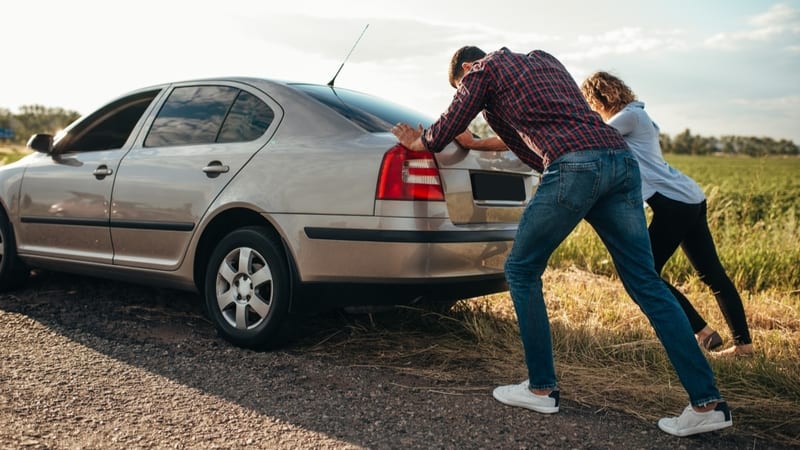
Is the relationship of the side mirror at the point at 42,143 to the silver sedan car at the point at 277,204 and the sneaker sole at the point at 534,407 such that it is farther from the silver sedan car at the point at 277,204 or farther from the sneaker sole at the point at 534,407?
the sneaker sole at the point at 534,407

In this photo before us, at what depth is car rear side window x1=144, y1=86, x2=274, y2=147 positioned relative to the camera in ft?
14.9

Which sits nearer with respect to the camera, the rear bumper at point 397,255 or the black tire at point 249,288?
the rear bumper at point 397,255

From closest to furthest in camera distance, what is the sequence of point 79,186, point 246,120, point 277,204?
1. point 277,204
2. point 246,120
3. point 79,186

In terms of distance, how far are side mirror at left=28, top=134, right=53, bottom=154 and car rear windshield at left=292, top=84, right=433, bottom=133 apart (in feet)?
7.45

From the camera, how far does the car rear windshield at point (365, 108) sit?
4.32 metres

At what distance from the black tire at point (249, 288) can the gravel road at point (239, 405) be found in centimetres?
14

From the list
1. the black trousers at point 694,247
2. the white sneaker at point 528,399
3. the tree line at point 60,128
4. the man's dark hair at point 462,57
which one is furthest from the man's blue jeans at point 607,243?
the tree line at point 60,128

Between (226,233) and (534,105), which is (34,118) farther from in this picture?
(534,105)

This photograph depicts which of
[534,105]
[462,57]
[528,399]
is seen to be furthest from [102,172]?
[528,399]

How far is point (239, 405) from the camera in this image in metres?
3.53

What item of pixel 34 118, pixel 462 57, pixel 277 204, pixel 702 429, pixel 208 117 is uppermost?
pixel 34 118

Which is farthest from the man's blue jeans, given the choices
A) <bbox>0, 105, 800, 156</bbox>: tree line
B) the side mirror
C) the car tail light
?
<bbox>0, 105, 800, 156</bbox>: tree line

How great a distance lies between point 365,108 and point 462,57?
3.06 ft

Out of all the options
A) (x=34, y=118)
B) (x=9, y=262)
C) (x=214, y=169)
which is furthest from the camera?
(x=34, y=118)
